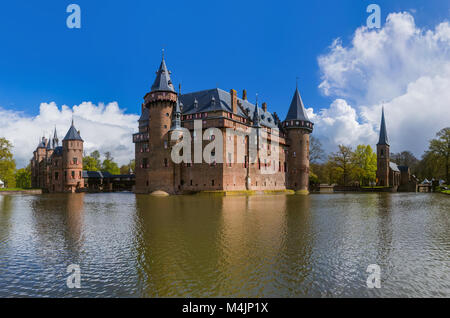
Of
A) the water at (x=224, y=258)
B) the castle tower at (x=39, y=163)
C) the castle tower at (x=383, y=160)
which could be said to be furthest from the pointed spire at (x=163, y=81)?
the castle tower at (x=383, y=160)

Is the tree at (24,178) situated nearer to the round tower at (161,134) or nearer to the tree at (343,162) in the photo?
the round tower at (161,134)

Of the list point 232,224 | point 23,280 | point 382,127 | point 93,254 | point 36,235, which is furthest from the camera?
point 382,127

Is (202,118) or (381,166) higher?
(202,118)

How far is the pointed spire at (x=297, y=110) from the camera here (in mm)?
59375

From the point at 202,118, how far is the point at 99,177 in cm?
3763

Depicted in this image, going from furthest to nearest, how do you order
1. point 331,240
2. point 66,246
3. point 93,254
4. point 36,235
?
point 36,235, point 331,240, point 66,246, point 93,254

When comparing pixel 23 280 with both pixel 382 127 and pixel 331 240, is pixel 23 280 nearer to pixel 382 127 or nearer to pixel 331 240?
pixel 331 240

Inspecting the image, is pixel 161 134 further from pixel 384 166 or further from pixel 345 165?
pixel 384 166

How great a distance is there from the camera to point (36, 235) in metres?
14.0

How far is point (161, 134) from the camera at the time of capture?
150 ft

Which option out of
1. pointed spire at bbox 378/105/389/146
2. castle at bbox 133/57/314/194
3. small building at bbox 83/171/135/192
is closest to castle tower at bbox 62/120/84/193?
small building at bbox 83/171/135/192

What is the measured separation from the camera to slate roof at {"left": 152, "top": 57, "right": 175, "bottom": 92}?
4578cm

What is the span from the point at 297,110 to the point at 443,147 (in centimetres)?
2840
